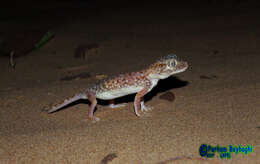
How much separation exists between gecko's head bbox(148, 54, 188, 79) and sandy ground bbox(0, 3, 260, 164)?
23.3 inches

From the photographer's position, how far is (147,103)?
15.6 ft

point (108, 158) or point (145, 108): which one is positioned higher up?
point (145, 108)

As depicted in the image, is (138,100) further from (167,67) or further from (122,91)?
(167,67)

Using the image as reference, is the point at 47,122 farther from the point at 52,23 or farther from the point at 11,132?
the point at 52,23

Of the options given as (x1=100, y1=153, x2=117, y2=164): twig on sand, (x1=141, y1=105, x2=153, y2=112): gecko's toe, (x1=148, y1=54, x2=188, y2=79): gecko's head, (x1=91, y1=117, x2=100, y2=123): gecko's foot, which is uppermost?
(x1=148, y1=54, x2=188, y2=79): gecko's head

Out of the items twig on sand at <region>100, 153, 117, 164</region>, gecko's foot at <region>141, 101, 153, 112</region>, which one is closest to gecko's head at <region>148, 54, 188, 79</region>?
gecko's foot at <region>141, 101, 153, 112</region>

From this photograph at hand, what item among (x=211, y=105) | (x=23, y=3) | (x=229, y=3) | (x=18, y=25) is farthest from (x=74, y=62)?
(x=23, y=3)

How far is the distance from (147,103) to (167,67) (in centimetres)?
90

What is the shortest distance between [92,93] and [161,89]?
1.42m

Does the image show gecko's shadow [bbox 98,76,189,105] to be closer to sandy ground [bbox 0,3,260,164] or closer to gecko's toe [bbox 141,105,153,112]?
sandy ground [bbox 0,3,260,164]

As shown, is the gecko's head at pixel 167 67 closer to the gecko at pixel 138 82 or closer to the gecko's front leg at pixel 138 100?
the gecko at pixel 138 82

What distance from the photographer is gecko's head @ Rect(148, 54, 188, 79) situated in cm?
413

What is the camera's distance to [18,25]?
12.7 meters

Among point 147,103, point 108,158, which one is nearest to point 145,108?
point 147,103
